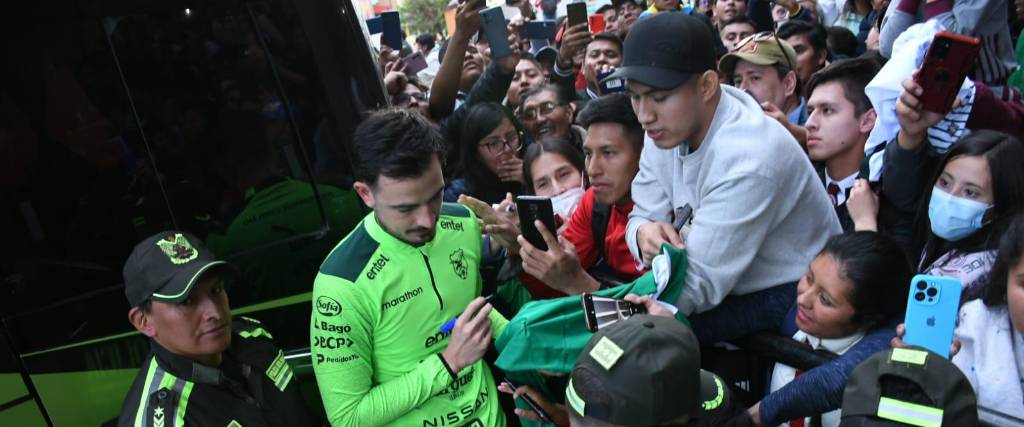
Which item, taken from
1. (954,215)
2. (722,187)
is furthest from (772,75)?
(722,187)

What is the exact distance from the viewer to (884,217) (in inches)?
106

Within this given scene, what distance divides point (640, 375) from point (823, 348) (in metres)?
0.95

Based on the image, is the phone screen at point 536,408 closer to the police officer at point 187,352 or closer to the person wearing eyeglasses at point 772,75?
the police officer at point 187,352

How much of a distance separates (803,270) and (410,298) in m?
1.22

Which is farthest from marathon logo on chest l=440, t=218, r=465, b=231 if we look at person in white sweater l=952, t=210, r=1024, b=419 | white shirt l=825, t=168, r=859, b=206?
white shirt l=825, t=168, r=859, b=206

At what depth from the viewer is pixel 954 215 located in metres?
2.28

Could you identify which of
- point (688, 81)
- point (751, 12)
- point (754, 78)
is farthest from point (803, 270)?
point (751, 12)

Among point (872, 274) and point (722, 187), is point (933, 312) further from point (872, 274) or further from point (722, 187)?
point (722, 187)

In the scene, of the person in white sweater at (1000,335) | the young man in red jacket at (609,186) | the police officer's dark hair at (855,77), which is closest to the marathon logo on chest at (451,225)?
the young man in red jacket at (609,186)

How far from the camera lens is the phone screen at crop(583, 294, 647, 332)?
202 centimetres

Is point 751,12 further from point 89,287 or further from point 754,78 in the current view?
point 89,287

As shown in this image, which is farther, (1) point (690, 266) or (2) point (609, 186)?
(2) point (609, 186)

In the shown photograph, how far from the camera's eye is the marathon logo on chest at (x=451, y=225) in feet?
8.13

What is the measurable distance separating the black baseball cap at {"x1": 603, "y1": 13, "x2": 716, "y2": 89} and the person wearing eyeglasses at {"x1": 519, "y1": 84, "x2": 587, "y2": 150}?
230 cm
